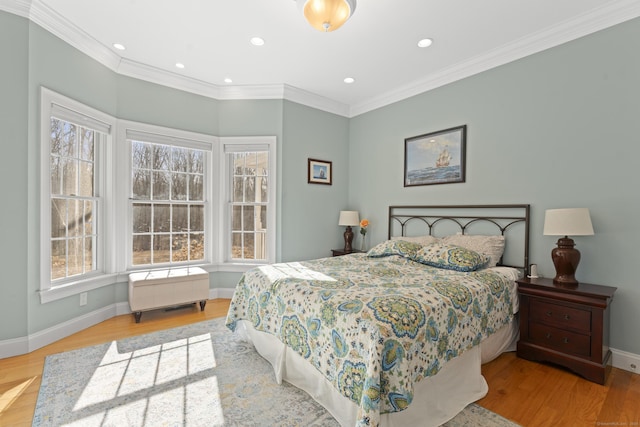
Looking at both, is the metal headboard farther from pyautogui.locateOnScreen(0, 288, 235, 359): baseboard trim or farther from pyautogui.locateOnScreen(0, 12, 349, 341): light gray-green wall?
pyautogui.locateOnScreen(0, 288, 235, 359): baseboard trim

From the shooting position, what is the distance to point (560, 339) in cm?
240

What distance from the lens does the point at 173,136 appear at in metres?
3.95

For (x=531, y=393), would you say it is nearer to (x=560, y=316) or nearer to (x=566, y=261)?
(x=560, y=316)

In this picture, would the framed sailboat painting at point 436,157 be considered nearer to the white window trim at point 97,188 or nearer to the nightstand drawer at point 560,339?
the nightstand drawer at point 560,339

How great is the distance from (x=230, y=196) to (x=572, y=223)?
381 centimetres

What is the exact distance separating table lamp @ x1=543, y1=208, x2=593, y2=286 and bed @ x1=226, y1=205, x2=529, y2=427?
353 mm

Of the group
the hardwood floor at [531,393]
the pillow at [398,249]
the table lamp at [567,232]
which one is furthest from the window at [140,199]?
the table lamp at [567,232]

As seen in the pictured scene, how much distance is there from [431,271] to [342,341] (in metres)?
1.37

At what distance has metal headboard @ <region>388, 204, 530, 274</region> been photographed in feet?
9.98

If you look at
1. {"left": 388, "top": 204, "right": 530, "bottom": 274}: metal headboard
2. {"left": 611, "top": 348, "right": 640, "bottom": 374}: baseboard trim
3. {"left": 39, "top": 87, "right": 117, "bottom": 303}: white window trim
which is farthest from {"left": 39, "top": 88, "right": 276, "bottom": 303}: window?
{"left": 611, "top": 348, "right": 640, "bottom": 374}: baseboard trim

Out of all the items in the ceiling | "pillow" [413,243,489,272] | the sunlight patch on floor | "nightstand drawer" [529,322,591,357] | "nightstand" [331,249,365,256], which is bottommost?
the sunlight patch on floor

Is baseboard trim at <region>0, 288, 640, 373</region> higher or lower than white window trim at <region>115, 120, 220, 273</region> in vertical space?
lower

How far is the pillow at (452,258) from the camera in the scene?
2.73m

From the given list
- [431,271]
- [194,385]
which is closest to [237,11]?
[431,271]
